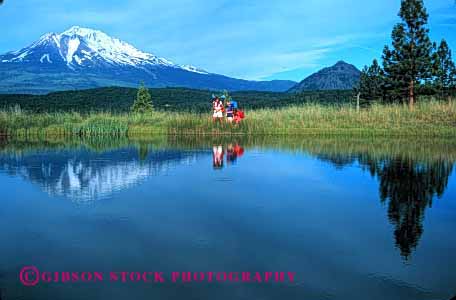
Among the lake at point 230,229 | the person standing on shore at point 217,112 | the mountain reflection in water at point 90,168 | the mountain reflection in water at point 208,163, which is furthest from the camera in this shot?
the person standing on shore at point 217,112

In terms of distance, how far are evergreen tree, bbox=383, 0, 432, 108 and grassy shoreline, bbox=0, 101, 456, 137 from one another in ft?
14.0

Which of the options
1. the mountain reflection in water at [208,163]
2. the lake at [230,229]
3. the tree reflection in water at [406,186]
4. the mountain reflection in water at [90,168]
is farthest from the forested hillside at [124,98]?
the lake at [230,229]

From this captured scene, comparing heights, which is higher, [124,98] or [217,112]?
[124,98]

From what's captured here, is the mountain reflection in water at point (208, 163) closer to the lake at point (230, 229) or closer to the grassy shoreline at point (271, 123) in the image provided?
the lake at point (230, 229)

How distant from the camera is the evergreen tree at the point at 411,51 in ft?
80.4

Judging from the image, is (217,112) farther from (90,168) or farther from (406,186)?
(406,186)

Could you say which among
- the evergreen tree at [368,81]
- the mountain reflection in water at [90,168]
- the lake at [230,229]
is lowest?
the lake at [230,229]

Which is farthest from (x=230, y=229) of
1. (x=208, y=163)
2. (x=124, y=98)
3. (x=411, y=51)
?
(x=124, y=98)

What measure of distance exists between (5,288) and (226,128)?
665 inches

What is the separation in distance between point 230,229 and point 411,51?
22247 mm

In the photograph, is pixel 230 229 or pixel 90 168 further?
pixel 90 168

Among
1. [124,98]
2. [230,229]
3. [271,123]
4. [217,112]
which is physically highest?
[124,98]

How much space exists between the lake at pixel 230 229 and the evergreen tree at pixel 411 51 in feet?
50.4

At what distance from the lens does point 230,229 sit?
5.58 meters
